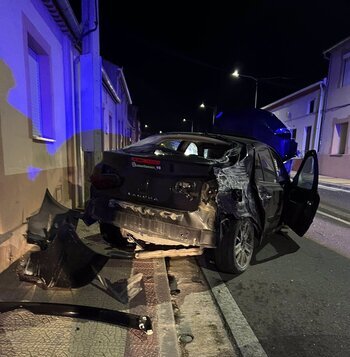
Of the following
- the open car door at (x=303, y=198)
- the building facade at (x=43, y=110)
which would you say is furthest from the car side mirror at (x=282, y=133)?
the building facade at (x=43, y=110)

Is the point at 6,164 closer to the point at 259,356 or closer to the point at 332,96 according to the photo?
the point at 259,356

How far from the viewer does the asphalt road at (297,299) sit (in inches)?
104

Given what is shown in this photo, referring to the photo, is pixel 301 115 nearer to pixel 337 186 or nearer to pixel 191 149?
pixel 337 186

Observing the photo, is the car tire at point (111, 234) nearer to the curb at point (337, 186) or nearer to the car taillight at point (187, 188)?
the car taillight at point (187, 188)

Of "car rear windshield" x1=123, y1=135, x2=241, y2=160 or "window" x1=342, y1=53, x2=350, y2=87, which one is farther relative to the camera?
"window" x1=342, y1=53, x2=350, y2=87

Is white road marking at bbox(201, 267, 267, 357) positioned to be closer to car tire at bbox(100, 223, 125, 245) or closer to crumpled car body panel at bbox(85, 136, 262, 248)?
crumpled car body panel at bbox(85, 136, 262, 248)

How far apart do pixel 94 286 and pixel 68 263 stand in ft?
1.28

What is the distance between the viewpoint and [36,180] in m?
4.95

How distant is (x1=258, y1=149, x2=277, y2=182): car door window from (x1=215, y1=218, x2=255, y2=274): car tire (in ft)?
2.82

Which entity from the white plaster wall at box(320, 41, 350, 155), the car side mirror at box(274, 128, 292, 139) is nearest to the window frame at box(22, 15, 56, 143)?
the car side mirror at box(274, 128, 292, 139)

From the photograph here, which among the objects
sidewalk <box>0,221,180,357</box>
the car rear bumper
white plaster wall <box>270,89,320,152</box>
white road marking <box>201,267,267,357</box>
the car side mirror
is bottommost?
white road marking <box>201,267,267,357</box>

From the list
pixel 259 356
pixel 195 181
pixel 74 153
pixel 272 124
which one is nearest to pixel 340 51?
pixel 272 124

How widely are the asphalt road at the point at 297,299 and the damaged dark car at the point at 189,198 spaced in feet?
1.21

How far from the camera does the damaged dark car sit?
3.33m
